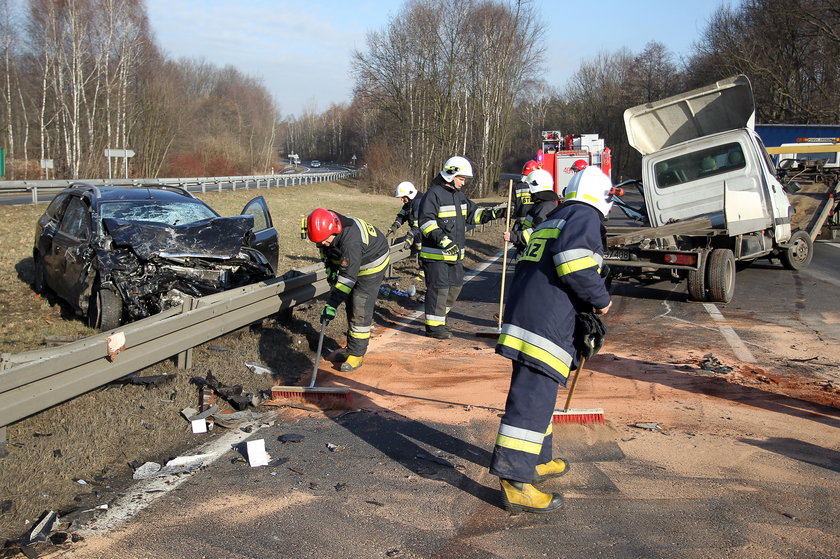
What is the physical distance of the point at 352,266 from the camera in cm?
680

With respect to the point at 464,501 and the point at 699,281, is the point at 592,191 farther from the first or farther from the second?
the point at 699,281

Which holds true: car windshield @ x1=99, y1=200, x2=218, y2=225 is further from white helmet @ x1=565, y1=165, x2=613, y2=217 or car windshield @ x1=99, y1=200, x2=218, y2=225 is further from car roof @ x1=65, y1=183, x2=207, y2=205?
white helmet @ x1=565, y1=165, x2=613, y2=217

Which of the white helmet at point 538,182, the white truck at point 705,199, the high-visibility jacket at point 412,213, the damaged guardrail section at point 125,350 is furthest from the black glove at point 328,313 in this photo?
the white truck at point 705,199

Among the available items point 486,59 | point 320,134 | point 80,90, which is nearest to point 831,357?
point 80,90

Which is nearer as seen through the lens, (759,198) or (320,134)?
(759,198)

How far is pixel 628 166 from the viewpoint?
223 ft

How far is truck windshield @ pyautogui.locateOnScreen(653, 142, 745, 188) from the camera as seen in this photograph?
1164cm

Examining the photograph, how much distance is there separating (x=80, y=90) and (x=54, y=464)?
38.1m

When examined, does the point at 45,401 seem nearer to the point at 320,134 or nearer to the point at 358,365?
the point at 358,365

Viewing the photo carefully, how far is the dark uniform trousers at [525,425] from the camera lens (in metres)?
4.02

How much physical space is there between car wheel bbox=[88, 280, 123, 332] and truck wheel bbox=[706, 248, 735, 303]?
25.1ft

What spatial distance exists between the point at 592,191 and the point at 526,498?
1711mm

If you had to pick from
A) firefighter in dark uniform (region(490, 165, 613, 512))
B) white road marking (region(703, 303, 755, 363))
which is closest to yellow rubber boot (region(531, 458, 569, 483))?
firefighter in dark uniform (region(490, 165, 613, 512))

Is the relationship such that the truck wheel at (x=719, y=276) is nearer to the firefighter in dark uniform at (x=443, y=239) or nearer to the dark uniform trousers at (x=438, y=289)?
the firefighter in dark uniform at (x=443, y=239)
